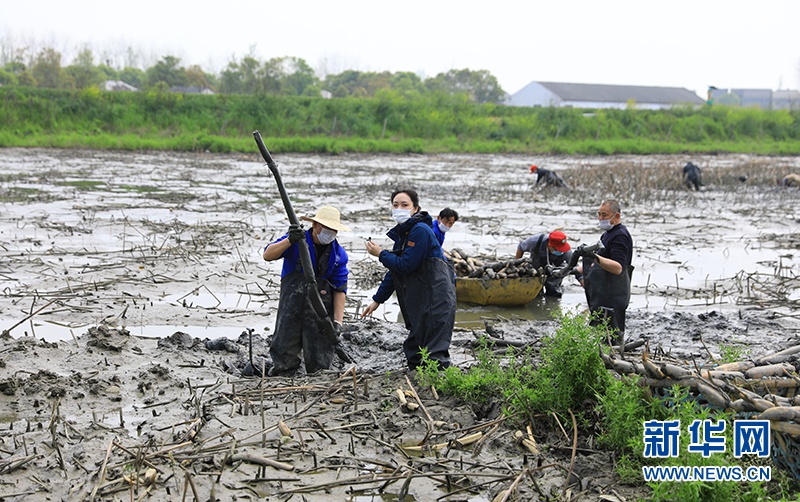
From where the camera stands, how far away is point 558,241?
8719 millimetres

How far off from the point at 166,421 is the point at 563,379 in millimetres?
2607

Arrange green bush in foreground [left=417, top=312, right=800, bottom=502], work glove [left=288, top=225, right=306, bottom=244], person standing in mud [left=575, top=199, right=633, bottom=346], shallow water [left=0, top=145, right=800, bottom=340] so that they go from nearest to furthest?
green bush in foreground [left=417, top=312, right=800, bottom=502]
work glove [left=288, top=225, right=306, bottom=244]
person standing in mud [left=575, top=199, right=633, bottom=346]
shallow water [left=0, top=145, right=800, bottom=340]

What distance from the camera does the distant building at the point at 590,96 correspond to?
8594cm

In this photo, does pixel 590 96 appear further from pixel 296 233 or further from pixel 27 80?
pixel 296 233

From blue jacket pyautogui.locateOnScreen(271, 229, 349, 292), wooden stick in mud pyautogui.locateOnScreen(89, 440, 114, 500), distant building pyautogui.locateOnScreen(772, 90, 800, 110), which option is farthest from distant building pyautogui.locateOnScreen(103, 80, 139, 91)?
distant building pyautogui.locateOnScreen(772, 90, 800, 110)

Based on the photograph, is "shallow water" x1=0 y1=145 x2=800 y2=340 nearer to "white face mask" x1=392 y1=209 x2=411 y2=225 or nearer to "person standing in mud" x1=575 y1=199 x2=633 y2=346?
"person standing in mud" x1=575 y1=199 x2=633 y2=346

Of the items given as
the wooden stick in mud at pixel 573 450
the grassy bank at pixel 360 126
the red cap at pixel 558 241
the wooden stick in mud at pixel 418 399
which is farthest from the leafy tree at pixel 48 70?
the wooden stick in mud at pixel 573 450

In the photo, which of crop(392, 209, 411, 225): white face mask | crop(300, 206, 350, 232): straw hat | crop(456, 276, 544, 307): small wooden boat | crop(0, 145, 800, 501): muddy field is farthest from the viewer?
crop(456, 276, 544, 307): small wooden boat

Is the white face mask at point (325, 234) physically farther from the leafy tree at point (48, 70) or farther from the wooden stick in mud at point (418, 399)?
the leafy tree at point (48, 70)

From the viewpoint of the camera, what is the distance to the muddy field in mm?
4203

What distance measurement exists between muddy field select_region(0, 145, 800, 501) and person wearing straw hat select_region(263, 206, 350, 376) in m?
0.29

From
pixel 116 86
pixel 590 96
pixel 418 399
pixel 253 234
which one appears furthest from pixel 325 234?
pixel 590 96

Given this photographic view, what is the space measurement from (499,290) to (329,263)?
10.8 ft

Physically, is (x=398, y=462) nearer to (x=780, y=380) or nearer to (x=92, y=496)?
(x=92, y=496)
